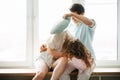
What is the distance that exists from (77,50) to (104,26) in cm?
59

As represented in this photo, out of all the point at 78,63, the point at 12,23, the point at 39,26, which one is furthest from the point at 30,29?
the point at 78,63

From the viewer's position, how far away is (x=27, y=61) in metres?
2.83

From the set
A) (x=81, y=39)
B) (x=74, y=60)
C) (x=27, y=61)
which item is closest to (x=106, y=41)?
(x=81, y=39)

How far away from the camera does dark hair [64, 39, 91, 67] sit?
234 cm

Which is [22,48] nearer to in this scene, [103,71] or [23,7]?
[23,7]

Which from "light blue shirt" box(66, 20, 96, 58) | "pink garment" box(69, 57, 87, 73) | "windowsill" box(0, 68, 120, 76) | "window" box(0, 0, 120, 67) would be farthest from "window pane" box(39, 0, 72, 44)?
"pink garment" box(69, 57, 87, 73)

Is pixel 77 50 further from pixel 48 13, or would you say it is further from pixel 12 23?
pixel 12 23

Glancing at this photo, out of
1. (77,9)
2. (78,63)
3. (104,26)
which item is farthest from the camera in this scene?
(104,26)

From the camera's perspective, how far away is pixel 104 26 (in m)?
2.79

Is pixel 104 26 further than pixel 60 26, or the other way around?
pixel 104 26

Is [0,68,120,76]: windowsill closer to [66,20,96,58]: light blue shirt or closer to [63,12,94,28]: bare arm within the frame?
[66,20,96,58]: light blue shirt

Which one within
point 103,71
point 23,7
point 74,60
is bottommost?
point 103,71

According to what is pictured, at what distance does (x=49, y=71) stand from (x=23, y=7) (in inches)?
31.5

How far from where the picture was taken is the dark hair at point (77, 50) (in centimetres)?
234
